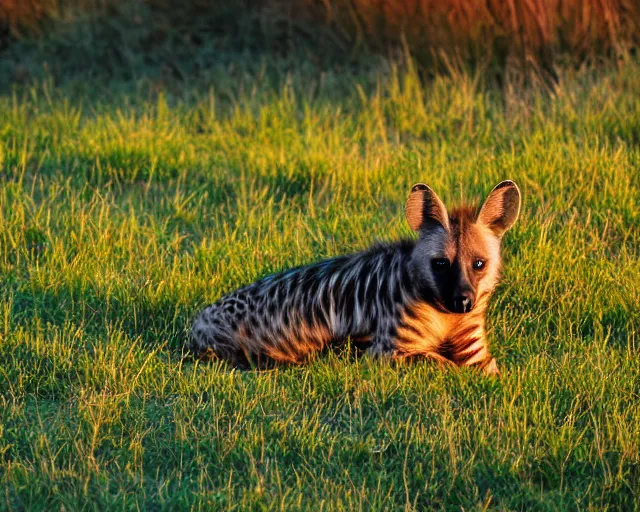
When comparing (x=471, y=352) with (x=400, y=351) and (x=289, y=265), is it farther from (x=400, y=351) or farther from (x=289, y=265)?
(x=289, y=265)

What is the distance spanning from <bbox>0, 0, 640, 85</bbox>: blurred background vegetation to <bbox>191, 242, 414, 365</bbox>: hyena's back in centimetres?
428

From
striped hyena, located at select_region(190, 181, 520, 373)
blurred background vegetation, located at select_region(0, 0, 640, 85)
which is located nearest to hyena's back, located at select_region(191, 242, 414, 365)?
striped hyena, located at select_region(190, 181, 520, 373)

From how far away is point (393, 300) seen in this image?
5.65 m

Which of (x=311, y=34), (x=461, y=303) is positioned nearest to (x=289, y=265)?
(x=461, y=303)

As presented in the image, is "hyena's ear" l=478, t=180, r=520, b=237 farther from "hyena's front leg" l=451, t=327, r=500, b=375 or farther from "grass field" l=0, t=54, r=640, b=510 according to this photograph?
"grass field" l=0, t=54, r=640, b=510

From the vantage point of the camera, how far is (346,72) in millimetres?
10211

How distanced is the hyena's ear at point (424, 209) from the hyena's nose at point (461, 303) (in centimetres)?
42

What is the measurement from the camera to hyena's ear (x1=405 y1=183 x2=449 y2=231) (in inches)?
216

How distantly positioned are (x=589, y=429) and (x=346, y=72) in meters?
5.83

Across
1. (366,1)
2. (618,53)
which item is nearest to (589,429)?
(618,53)

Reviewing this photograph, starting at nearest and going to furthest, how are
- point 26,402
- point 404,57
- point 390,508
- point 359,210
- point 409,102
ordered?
point 390,508 < point 26,402 < point 359,210 < point 409,102 < point 404,57

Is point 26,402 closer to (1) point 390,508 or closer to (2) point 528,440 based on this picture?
(1) point 390,508

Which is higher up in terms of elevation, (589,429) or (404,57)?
(404,57)

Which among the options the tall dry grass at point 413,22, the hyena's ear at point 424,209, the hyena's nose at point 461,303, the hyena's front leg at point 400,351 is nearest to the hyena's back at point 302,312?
the hyena's front leg at point 400,351
